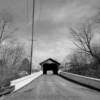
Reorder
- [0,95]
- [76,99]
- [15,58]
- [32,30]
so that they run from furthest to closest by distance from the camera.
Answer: [15,58], [32,30], [0,95], [76,99]

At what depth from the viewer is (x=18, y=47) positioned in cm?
3803

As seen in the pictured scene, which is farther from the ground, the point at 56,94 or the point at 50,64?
the point at 50,64

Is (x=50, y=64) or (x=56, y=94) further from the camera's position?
(x=50, y=64)

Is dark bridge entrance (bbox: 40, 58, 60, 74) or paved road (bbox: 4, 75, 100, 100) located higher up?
dark bridge entrance (bbox: 40, 58, 60, 74)

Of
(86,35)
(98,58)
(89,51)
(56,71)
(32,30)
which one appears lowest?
(56,71)

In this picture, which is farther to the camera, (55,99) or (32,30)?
(32,30)

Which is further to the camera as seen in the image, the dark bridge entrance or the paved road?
the dark bridge entrance

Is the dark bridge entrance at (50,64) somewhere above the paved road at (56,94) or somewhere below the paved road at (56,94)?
above

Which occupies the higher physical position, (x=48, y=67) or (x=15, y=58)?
(x=15, y=58)

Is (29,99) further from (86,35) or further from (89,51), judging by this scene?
(86,35)

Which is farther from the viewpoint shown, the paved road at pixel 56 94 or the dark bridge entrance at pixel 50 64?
the dark bridge entrance at pixel 50 64

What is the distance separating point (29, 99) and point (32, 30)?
13.4 m

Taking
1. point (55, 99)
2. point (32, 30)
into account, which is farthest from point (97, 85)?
point (32, 30)

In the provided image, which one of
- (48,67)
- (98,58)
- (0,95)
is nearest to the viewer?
(0,95)
